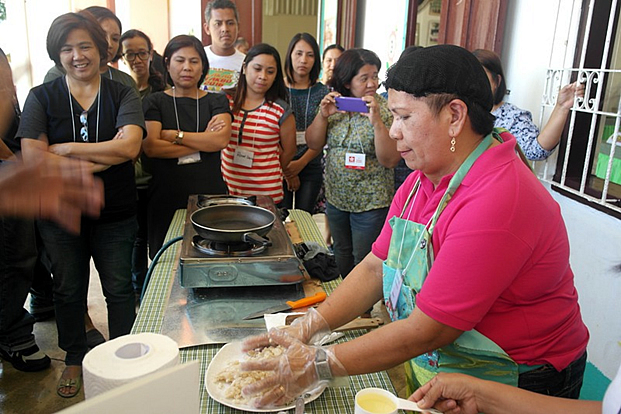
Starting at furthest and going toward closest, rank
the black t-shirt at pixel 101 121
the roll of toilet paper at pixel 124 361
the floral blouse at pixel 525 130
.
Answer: the floral blouse at pixel 525 130 → the black t-shirt at pixel 101 121 → the roll of toilet paper at pixel 124 361

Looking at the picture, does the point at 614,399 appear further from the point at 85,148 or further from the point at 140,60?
the point at 140,60

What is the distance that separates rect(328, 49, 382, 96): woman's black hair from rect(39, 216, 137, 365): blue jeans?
1302 mm

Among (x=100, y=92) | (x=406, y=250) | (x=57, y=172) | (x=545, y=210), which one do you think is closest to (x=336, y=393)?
(x=406, y=250)

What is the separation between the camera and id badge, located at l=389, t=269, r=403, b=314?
1.14 m

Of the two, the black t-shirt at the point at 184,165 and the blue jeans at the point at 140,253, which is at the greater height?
the black t-shirt at the point at 184,165

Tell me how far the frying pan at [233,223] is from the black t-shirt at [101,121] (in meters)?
0.66

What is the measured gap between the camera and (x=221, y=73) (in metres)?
3.20

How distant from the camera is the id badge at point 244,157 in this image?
2.58 metres

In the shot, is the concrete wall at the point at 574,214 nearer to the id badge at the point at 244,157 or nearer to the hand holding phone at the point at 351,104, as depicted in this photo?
the hand holding phone at the point at 351,104

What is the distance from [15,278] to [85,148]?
2.78 ft

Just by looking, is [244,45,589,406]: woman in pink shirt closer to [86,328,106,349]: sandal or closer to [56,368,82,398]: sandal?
[56,368,82,398]: sandal

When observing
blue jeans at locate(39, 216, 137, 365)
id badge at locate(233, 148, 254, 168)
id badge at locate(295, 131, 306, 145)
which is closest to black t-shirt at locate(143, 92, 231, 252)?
id badge at locate(233, 148, 254, 168)

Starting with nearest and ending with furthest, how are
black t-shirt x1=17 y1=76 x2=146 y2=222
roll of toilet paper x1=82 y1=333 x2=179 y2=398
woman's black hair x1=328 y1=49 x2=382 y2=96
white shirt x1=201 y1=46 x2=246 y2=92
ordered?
roll of toilet paper x1=82 y1=333 x2=179 y2=398, black t-shirt x1=17 y1=76 x2=146 y2=222, woman's black hair x1=328 y1=49 x2=382 y2=96, white shirt x1=201 y1=46 x2=246 y2=92

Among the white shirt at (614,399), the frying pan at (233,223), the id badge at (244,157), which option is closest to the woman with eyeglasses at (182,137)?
the id badge at (244,157)
